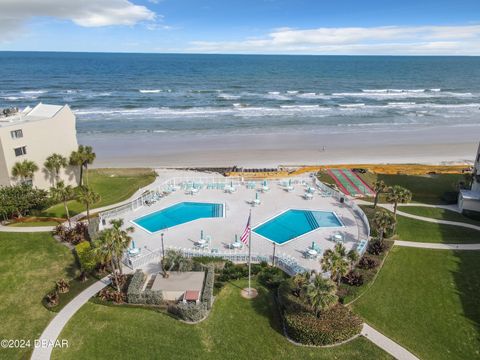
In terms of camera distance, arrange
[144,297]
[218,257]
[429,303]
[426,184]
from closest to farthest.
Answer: [144,297], [429,303], [218,257], [426,184]

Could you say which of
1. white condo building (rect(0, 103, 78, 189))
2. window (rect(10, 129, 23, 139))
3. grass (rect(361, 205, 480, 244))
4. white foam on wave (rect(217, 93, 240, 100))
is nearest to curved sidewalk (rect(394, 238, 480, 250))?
grass (rect(361, 205, 480, 244))

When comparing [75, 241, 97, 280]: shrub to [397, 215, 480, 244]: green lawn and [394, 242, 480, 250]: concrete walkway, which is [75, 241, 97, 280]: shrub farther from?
[397, 215, 480, 244]: green lawn

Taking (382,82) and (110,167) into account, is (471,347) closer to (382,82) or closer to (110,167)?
(110,167)

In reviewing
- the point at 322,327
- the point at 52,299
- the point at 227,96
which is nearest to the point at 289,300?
the point at 322,327

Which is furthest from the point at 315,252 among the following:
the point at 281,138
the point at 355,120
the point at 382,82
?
the point at 382,82

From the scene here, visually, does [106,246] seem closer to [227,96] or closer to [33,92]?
[227,96]
